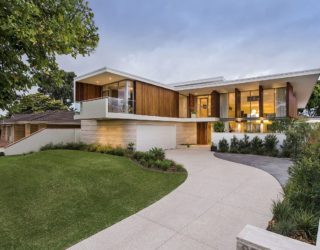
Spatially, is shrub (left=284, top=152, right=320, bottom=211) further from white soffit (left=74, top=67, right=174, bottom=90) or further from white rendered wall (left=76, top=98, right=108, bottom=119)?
white soffit (left=74, top=67, right=174, bottom=90)

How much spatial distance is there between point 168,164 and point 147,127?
7452 millimetres

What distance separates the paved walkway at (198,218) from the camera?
4.16 m

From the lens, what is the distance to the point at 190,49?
1111 inches

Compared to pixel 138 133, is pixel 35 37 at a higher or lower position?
higher

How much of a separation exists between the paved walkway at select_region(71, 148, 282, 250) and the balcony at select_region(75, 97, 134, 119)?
26.9ft

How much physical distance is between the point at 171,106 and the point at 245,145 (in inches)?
279

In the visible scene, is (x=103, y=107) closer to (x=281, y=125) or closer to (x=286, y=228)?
(x=281, y=125)

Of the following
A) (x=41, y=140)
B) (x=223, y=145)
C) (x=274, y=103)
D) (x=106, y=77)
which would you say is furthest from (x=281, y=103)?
(x=41, y=140)

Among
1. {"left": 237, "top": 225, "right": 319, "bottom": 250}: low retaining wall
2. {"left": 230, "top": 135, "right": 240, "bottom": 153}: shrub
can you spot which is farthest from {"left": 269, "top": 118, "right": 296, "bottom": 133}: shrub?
{"left": 237, "top": 225, "right": 319, "bottom": 250}: low retaining wall

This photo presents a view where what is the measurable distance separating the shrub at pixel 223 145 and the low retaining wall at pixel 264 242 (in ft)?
42.6

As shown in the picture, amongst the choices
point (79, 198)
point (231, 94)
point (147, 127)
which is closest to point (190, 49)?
point (231, 94)

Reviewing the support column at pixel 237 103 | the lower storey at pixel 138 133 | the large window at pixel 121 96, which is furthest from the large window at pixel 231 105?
the large window at pixel 121 96

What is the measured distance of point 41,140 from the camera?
18312 mm

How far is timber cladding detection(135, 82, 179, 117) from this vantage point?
15914 mm
